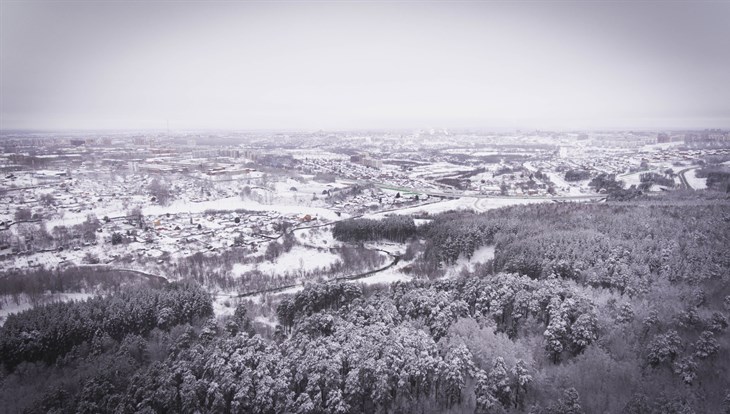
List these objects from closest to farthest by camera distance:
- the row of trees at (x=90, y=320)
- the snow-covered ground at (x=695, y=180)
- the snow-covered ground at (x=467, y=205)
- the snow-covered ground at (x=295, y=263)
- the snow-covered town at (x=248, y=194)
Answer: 1. the row of trees at (x=90, y=320)
2. the snow-covered ground at (x=295, y=263)
3. the snow-covered town at (x=248, y=194)
4. the snow-covered ground at (x=695, y=180)
5. the snow-covered ground at (x=467, y=205)

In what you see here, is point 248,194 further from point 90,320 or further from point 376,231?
point 90,320

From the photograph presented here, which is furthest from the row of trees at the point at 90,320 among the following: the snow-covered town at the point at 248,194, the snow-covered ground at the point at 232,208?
the snow-covered ground at the point at 232,208

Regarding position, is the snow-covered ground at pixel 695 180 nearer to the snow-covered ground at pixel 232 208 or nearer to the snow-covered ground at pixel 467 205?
the snow-covered ground at pixel 467 205

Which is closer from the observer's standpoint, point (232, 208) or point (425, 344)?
point (425, 344)

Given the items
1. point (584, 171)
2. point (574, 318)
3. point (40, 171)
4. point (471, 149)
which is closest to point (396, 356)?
point (574, 318)

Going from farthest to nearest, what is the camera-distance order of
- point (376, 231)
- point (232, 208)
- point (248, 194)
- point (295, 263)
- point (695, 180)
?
point (248, 194) < point (232, 208) < point (695, 180) < point (376, 231) < point (295, 263)

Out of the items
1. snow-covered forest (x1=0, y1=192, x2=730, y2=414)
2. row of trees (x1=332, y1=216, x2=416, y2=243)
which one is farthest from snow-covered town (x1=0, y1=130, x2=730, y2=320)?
snow-covered forest (x1=0, y1=192, x2=730, y2=414)

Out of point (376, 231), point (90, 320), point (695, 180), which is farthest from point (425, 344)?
point (695, 180)

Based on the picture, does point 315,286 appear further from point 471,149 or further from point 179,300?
point 471,149

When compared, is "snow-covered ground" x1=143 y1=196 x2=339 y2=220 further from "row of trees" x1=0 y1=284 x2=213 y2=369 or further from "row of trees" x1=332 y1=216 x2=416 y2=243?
"row of trees" x1=0 y1=284 x2=213 y2=369
